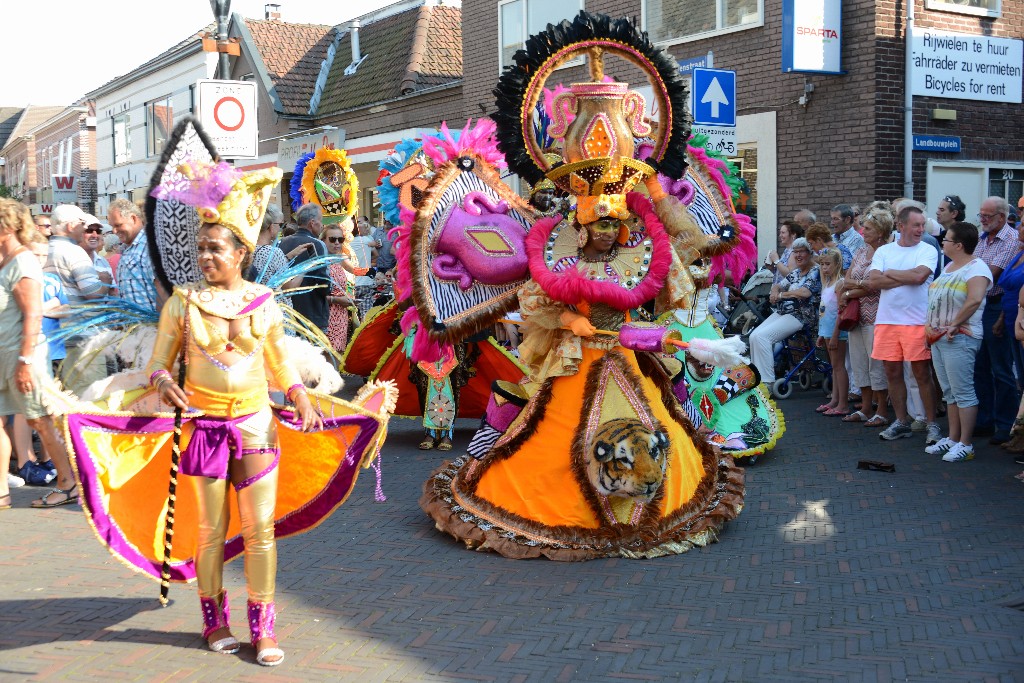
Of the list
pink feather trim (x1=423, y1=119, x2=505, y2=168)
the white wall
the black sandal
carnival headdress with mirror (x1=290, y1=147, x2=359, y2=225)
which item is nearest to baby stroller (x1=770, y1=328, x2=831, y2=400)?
pink feather trim (x1=423, y1=119, x2=505, y2=168)

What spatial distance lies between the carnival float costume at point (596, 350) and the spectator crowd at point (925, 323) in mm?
2941

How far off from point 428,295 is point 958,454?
168 inches

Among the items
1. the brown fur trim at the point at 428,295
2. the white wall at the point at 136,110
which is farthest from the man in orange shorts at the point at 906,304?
the white wall at the point at 136,110

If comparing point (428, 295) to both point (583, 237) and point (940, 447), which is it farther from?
point (940, 447)

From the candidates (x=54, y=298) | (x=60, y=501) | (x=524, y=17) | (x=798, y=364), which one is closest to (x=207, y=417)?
(x=60, y=501)

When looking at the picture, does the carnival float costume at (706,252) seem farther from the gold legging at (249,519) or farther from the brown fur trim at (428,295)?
the gold legging at (249,519)

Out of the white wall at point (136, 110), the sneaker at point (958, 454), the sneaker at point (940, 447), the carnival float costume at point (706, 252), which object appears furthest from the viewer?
the white wall at point (136, 110)

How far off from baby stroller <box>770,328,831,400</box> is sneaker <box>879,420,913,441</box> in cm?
200

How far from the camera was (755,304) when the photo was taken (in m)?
11.4

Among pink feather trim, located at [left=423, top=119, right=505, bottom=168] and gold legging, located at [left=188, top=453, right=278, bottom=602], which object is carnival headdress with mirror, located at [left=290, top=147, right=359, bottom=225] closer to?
Answer: pink feather trim, located at [left=423, top=119, right=505, bottom=168]

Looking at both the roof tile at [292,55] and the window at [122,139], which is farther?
the window at [122,139]

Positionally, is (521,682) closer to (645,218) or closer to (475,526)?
(475,526)

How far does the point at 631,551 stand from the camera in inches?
217

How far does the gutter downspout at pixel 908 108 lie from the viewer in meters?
12.8
